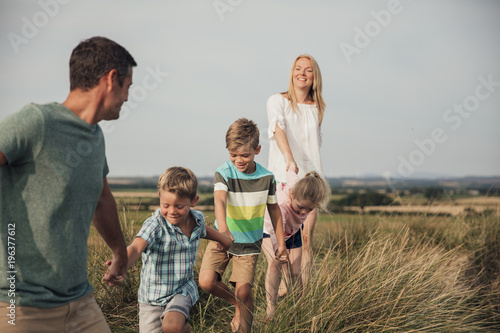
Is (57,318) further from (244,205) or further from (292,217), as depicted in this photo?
(292,217)

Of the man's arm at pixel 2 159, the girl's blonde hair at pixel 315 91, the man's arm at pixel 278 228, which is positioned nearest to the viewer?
the man's arm at pixel 2 159

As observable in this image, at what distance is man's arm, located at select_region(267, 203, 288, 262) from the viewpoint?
13.6ft

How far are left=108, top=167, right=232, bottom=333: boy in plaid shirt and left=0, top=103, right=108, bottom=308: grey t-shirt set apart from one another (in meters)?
0.91

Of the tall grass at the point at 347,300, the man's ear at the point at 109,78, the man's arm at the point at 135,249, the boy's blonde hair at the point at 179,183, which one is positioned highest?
the man's ear at the point at 109,78

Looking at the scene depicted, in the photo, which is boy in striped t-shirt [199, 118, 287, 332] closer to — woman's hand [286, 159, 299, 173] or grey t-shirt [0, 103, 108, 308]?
woman's hand [286, 159, 299, 173]

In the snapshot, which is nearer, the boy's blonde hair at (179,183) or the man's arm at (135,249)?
the man's arm at (135,249)

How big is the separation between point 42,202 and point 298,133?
3.56 m

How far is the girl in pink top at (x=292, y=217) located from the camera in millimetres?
4277

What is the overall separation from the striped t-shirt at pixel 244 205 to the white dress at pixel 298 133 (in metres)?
1.18

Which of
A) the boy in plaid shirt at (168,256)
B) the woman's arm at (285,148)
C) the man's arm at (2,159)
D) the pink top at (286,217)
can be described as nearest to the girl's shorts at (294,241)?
the pink top at (286,217)

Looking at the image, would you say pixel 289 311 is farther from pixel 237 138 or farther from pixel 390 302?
pixel 237 138

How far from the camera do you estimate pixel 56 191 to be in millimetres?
2141

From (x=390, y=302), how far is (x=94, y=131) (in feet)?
9.89

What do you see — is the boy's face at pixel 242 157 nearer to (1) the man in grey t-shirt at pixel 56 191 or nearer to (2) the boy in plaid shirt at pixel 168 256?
(2) the boy in plaid shirt at pixel 168 256
